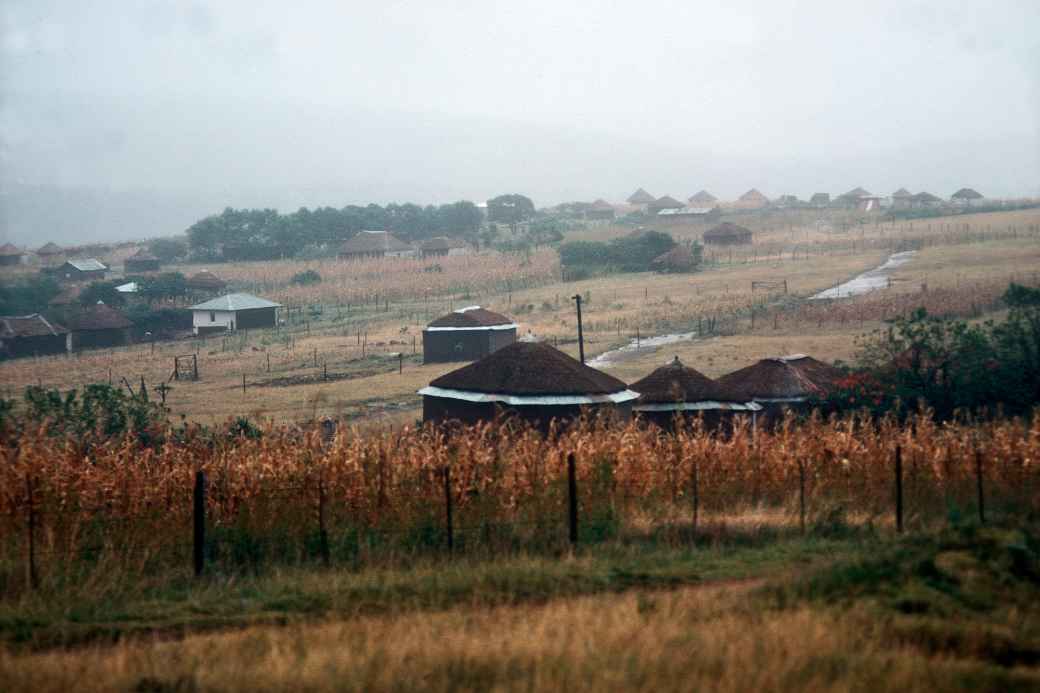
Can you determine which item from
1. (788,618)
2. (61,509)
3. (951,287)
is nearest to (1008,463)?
(788,618)

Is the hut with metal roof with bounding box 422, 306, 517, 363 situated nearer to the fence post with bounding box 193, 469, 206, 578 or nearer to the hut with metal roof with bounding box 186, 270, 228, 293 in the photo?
the fence post with bounding box 193, 469, 206, 578

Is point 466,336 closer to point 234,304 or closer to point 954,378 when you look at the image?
point 954,378

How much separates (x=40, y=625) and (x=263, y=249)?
342ft

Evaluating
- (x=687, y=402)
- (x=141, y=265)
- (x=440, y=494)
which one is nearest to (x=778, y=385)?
(x=687, y=402)

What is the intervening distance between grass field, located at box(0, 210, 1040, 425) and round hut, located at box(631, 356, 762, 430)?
8441 millimetres

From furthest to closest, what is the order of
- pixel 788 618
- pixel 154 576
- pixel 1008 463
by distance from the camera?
pixel 1008 463
pixel 154 576
pixel 788 618

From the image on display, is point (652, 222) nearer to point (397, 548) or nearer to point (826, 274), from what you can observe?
point (826, 274)

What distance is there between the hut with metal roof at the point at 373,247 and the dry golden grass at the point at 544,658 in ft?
320

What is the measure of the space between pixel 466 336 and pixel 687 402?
22.3 metres

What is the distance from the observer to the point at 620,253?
91062mm

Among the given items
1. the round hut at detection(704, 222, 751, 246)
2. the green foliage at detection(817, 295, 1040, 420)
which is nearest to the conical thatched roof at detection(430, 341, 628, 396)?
the green foliage at detection(817, 295, 1040, 420)

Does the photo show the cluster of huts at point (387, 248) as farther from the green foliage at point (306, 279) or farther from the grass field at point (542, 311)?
the green foliage at point (306, 279)

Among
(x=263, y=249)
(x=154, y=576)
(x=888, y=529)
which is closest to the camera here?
(x=154, y=576)

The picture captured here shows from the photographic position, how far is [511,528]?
15461 mm
